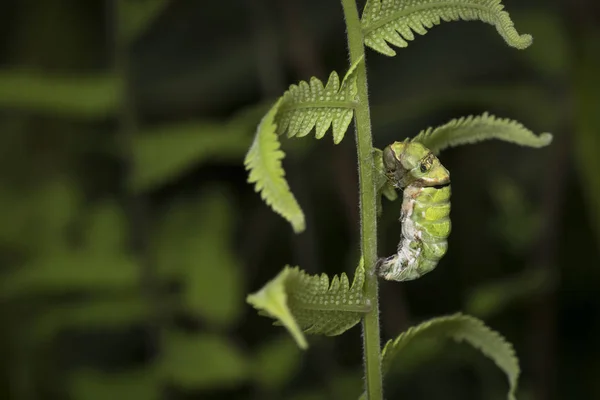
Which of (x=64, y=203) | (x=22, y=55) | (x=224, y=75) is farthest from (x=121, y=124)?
(x=22, y=55)

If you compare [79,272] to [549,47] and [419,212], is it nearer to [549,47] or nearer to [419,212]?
[419,212]

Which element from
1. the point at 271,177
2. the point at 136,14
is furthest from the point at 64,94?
the point at 271,177

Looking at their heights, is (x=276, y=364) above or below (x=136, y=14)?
below

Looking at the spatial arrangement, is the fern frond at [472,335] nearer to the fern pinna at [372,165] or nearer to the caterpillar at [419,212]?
the fern pinna at [372,165]

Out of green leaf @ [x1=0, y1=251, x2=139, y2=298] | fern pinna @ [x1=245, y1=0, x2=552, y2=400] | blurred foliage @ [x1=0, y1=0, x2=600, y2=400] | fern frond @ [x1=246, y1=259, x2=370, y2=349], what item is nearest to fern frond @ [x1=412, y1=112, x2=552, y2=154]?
fern pinna @ [x1=245, y1=0, x2=552, y2=400]

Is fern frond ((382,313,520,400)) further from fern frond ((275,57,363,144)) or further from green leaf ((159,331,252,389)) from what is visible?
green leaf ((159,331,252,389))

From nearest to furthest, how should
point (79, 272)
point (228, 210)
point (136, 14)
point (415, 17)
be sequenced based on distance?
point (415, 17) → point (136, 14) → point (79, 272) → point (228, 210)
